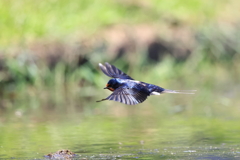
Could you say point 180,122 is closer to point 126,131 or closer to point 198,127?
point 198,127

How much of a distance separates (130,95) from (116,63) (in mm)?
5801

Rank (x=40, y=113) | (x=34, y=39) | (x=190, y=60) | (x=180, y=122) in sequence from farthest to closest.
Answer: (x=190, y=60) < (x=34, y=39) < (x=40, y=113) < (x=180, y=122)

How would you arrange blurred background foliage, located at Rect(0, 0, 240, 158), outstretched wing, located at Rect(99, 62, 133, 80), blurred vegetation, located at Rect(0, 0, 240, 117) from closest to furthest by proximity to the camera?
outstretched wing, located at Rect(99, 62, 133, 80)
blurred background foliage, located at Rect(0, 0, 240, 158)
blurred vegetation, located at Rect(0, 0, 240, 117)

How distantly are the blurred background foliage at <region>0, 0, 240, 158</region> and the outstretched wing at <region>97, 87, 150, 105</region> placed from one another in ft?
2.07

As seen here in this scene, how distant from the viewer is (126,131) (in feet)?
19.5

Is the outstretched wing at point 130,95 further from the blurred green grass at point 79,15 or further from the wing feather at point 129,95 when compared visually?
the blurred green grass at point 79,15

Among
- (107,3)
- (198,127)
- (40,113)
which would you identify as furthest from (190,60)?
(198,127)

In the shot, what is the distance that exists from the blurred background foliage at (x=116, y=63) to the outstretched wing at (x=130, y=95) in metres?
0.63

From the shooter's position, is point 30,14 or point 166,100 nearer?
point 166,100

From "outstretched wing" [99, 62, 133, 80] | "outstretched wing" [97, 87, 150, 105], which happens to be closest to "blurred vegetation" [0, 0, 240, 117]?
"outstretched wing" [99, 62, 133, 80]

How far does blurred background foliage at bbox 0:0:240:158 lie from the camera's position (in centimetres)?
652

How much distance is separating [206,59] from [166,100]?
344cm

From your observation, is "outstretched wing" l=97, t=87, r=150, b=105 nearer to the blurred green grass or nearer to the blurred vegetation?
the blurred vegetation

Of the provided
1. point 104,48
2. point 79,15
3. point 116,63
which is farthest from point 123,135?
point 79,15
